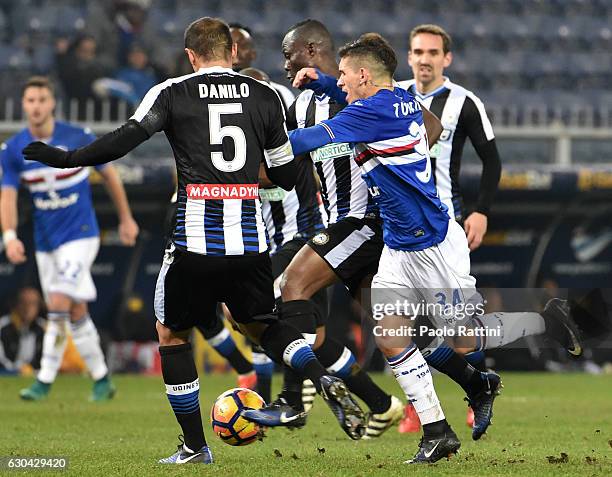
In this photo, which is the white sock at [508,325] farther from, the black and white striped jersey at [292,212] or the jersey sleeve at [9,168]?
the jersey sleeve at [9,168]

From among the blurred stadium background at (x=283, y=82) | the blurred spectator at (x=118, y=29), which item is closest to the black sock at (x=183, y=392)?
the blurred stadium background at (x=283, y=82)

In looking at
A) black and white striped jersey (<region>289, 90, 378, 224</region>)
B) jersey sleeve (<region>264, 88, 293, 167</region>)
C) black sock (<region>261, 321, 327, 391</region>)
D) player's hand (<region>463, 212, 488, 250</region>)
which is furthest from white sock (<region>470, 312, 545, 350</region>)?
jersey sleeve (<region>264, 88, 293, 167</region>)

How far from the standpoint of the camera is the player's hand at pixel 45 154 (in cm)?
526

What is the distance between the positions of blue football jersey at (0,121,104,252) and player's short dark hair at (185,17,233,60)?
15.6 feet

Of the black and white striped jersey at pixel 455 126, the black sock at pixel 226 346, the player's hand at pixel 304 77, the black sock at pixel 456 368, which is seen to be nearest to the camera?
the black sock at pixel 456 368

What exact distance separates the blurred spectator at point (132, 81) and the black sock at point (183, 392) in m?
8.82

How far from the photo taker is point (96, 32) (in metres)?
15.2

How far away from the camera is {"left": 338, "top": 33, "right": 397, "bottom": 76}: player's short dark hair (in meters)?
5.97

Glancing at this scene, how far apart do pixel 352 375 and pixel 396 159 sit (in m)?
2.03

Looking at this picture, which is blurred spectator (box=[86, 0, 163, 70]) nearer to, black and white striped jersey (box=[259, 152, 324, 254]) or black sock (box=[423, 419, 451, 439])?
black and white striped jersey (box=[259, 152, 324, 254])

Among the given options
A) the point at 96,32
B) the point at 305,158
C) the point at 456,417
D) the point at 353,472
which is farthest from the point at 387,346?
the point at 96,32

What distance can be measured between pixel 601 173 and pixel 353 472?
29.1ft

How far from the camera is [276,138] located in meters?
5.65

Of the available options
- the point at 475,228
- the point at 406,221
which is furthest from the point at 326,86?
the point at 475,228
